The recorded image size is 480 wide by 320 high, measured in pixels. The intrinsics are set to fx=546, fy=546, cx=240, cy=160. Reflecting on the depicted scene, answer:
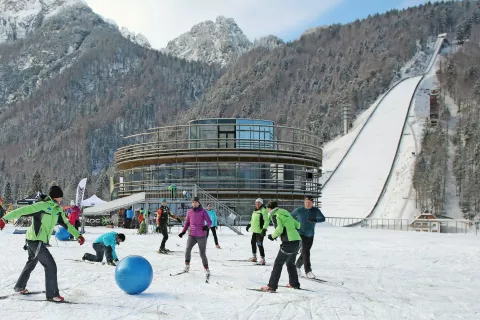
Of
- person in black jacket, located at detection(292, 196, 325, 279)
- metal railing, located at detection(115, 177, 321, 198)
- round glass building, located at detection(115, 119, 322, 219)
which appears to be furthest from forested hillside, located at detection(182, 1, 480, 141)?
person in black jacket, located at detection(292, 196, 325, 279)

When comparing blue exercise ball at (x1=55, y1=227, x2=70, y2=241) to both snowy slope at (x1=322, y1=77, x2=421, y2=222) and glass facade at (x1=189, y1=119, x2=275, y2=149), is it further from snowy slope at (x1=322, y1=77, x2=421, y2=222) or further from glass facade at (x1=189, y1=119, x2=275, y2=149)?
snowy slope at (x1=322, y1=77, x2=421, y2=222)

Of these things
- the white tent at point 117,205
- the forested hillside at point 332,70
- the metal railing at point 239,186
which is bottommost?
the white tent at point 117,205

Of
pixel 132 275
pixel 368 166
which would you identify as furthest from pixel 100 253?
pixel 368 166

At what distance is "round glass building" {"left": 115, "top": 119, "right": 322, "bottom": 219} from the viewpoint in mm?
42625

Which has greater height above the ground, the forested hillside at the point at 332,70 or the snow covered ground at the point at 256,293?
the forested hillside at the point at 332,70

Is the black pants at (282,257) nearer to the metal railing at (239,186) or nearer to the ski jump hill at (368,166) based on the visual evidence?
the metal railing at (239,186)

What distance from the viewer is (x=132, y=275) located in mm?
10109

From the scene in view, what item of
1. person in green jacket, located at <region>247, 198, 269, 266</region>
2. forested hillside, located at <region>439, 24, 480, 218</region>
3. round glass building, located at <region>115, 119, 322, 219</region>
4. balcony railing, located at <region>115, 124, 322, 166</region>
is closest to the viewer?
person in green jacket, located at <region>247, 198, 269, 266</region>

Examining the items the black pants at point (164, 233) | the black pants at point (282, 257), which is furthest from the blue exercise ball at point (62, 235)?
the black pants at point (282, 257)

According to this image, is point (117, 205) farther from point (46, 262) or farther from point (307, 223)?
point (46, 262)

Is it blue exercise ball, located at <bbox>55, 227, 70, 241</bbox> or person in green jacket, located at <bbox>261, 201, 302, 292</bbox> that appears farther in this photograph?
blue exercise ball, located at <bbox>55, 227, 70, 241</bbox>

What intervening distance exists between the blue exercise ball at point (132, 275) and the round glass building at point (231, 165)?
29831 mm

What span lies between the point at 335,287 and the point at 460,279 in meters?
3.89

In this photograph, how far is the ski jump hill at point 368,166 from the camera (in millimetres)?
55281
